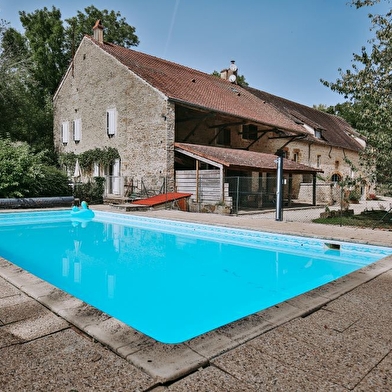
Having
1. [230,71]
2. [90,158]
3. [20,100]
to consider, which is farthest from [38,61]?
[230,71]

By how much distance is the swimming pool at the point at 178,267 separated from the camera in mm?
Answer: 4086

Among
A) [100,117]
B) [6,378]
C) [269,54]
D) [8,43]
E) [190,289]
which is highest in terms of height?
[8,43]

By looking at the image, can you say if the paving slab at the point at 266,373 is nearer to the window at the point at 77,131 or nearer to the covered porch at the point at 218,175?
the covered porch at the point at 218,175

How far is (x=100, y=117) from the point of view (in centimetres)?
1966

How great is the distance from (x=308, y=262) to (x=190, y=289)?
2.76m

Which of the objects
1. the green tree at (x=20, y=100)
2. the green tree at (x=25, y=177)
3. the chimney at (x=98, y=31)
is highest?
the chimney at (x=98, y=31)

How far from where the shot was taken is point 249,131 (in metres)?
22.0

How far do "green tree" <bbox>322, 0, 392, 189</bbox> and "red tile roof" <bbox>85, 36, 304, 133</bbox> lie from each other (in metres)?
7.86

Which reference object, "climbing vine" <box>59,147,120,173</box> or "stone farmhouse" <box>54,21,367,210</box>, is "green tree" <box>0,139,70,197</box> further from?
"climbing vine" <box>59,147,120,173</box>

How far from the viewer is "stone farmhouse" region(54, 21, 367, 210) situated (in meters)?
15.8

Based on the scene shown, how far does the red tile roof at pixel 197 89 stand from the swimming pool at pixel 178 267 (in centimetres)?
908

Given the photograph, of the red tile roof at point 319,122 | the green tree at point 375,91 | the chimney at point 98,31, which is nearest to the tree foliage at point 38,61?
the chimney at point 98,31

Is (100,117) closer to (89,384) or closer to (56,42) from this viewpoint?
(56,42)

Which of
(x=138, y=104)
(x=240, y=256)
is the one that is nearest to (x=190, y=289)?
(x=240, y=256)
